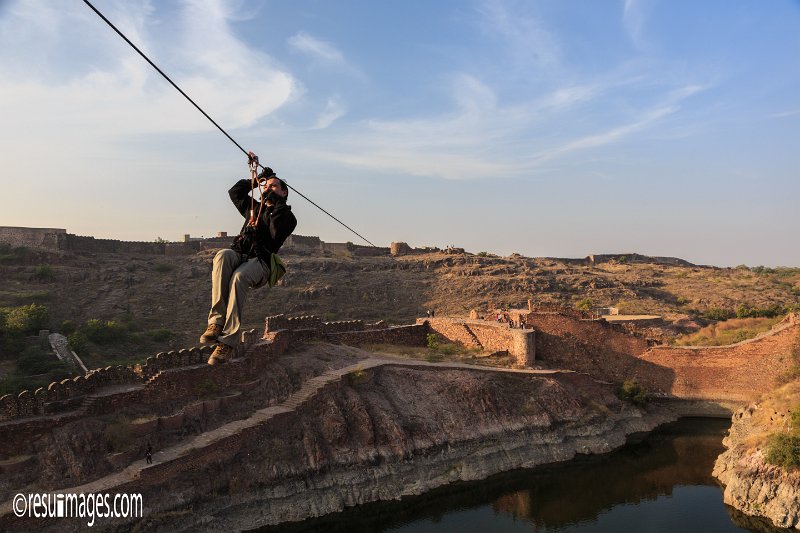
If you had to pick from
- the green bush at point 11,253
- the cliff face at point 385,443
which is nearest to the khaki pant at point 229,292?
the cliff face at point 385,443

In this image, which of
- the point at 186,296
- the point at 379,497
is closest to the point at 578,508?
the point at 379,497

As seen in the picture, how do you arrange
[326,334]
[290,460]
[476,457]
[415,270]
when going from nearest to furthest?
[290,460] → [476,457] → [326,334] → [415,270]

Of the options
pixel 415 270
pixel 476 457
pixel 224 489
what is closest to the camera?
pixel 224 489

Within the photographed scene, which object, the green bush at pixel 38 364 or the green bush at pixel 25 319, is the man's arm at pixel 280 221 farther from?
the green bush at pixel 25 319

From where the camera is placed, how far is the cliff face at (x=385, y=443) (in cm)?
1673

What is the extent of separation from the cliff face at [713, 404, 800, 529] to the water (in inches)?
14.4

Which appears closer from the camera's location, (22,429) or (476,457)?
(22,429)

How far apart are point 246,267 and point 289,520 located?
14015 mm

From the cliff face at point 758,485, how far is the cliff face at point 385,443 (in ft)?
15.2

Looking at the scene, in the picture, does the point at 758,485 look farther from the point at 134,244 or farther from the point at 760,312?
the point at 134,244

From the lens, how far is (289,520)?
57.0 ft

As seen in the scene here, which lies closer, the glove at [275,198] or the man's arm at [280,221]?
the man's arm at [280,221]

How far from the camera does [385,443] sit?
2041cm

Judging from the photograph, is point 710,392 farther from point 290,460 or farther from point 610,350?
point 290,460
